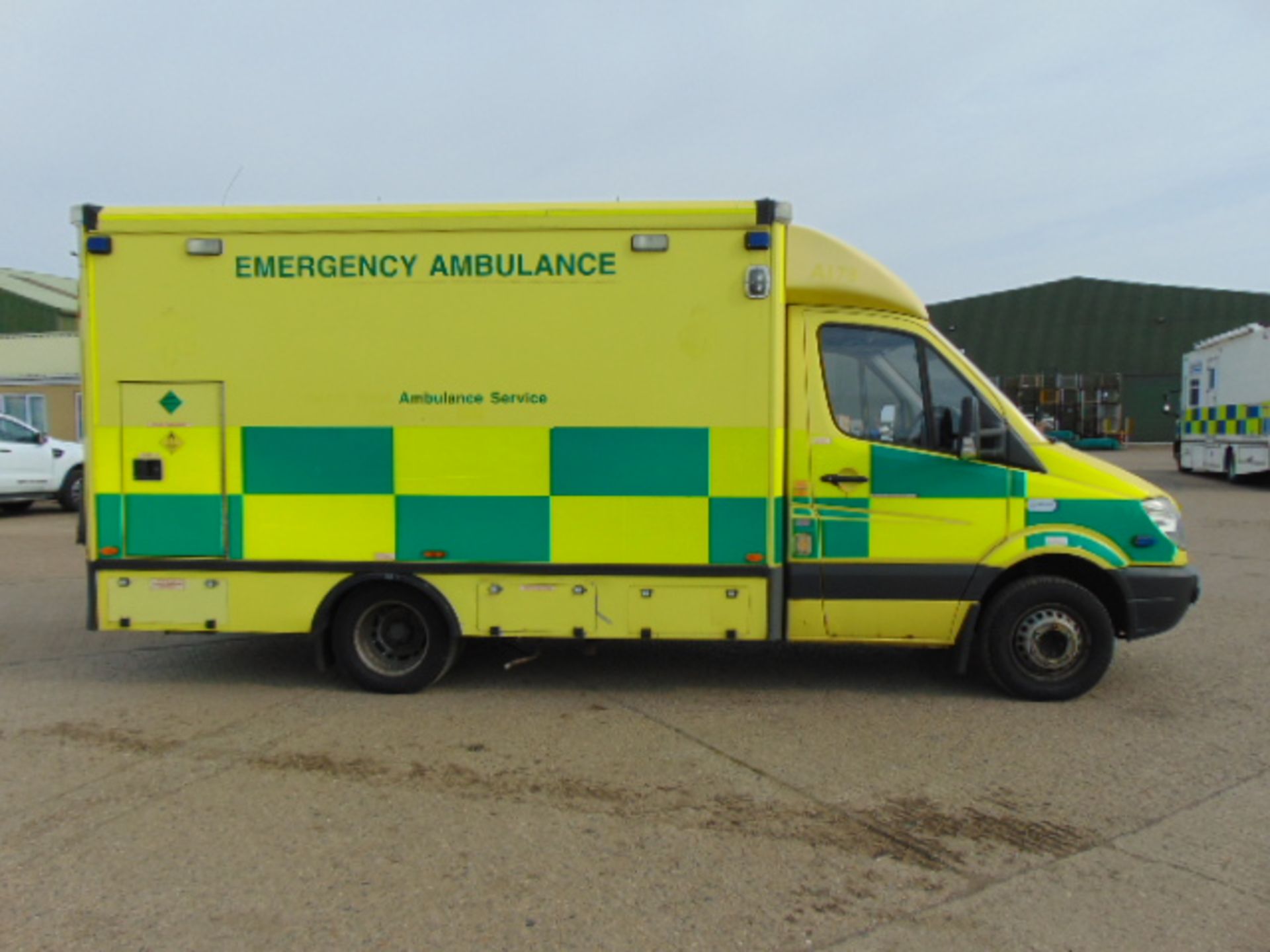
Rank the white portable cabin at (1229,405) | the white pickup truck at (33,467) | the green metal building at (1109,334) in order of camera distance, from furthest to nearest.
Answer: the green metal building at (1109,334) < the white portable cabin at (1229,405) < the white pickup truck at (33,467)

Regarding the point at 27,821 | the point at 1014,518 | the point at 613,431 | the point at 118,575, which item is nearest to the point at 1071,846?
the point at 1014,518

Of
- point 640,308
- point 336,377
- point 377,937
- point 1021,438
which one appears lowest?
point 377,937

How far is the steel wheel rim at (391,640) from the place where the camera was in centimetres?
550

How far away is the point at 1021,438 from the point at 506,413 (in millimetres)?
2804

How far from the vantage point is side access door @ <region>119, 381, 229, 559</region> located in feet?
17.4

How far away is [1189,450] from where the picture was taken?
866 inches

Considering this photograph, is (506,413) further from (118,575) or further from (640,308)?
(118,575)

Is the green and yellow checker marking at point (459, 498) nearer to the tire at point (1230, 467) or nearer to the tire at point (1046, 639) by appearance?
the tire at point (1046, 639)

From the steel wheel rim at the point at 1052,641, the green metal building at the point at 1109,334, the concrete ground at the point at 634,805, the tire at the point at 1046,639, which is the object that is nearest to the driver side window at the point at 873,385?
the tire at the point at 1046,639

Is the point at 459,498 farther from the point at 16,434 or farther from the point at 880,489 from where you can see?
the point at 16,434

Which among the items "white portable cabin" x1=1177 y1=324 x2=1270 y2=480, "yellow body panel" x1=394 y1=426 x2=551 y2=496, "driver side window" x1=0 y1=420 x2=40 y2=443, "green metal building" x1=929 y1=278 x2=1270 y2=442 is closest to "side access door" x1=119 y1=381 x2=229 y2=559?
"yellow body panel" x1=394 y1=426 x2=551 y2=496

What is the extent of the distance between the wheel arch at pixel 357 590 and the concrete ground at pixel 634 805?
0.39 m

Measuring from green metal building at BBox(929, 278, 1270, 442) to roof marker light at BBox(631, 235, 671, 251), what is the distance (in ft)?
135

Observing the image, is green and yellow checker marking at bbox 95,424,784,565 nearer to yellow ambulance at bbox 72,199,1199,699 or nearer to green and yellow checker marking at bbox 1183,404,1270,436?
yellow ambulance at bbox 72,199,1199,699
